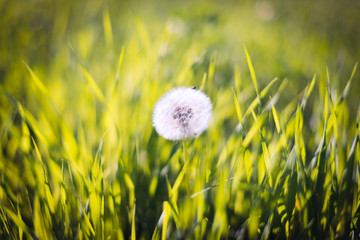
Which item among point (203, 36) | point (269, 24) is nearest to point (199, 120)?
point (203, 36)

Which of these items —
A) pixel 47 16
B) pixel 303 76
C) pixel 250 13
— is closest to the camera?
pixel 303 76

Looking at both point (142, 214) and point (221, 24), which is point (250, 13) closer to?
point (221, 24)

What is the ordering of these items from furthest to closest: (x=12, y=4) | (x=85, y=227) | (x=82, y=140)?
(x=12, y=4) → (x=82, y=140) → (x=85, y=227)
